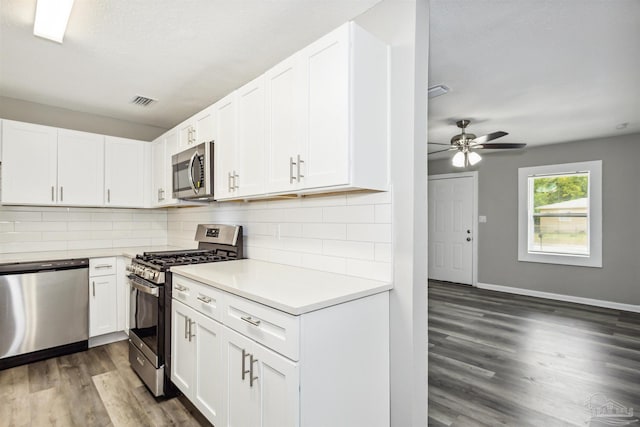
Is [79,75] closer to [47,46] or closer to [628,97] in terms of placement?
[47,46]

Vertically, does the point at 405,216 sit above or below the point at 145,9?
below

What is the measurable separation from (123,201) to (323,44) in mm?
2988

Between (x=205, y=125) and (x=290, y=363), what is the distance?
2082mm

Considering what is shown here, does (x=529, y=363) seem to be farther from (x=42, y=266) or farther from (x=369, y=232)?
(x=42, y=266)

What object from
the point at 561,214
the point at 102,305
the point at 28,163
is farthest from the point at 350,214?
the point at 561,214

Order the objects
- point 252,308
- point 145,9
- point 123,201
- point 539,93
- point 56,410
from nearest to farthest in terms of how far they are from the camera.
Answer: point 252,308, point 145,9, point 56,410, point 539,93, point 123,201

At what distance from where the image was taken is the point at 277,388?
1362mm

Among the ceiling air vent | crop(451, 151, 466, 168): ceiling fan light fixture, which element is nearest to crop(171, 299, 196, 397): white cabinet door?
the ceiling air vent

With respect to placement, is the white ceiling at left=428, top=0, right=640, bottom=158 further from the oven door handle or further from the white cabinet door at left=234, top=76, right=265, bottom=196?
the oven door handle

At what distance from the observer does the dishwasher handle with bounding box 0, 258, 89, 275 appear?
8.63ft

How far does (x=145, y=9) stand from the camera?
6.17ft

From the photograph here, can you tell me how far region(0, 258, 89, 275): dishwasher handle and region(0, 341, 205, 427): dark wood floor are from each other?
31.8 inches

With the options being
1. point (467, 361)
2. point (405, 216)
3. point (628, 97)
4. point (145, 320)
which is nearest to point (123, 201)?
point (145, 320)

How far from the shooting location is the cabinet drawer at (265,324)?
4.24 feet
